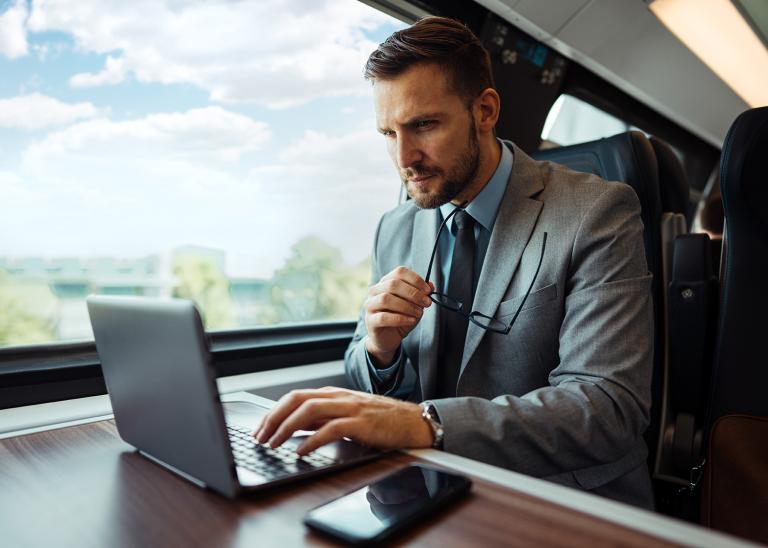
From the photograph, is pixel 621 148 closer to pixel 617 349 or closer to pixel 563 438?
pixel 617 349

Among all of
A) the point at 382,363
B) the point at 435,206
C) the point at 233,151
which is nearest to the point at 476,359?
the point at 382,363

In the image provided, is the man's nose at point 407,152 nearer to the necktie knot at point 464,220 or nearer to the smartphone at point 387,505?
the necktie knot at point 464,220

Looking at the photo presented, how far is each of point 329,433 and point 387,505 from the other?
0.17 meters

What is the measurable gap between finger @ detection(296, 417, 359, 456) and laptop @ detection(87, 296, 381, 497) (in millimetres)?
21

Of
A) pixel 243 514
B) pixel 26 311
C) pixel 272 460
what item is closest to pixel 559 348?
pixel 272 460

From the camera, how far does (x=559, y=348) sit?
1.15 m

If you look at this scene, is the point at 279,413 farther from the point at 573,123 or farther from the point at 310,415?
the point at 573,123

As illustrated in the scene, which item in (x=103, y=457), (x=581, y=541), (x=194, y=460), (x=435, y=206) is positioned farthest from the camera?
(x=435, y=206)

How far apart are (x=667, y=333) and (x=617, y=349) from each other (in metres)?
0.48

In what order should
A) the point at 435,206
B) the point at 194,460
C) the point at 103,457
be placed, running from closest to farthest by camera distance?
the point at 194,460, the point at 103,457, the point at 435,206

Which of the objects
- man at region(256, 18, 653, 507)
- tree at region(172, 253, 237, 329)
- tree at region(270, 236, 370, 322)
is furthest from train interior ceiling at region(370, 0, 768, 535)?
tree at region(172, 253, 237, 329)

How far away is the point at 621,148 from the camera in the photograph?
145 centimetres

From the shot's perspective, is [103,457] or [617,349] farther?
[617,349]

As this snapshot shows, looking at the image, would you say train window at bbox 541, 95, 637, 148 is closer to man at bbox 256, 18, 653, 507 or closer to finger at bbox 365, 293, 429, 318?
man at bbox 256, 18, 653, 507
